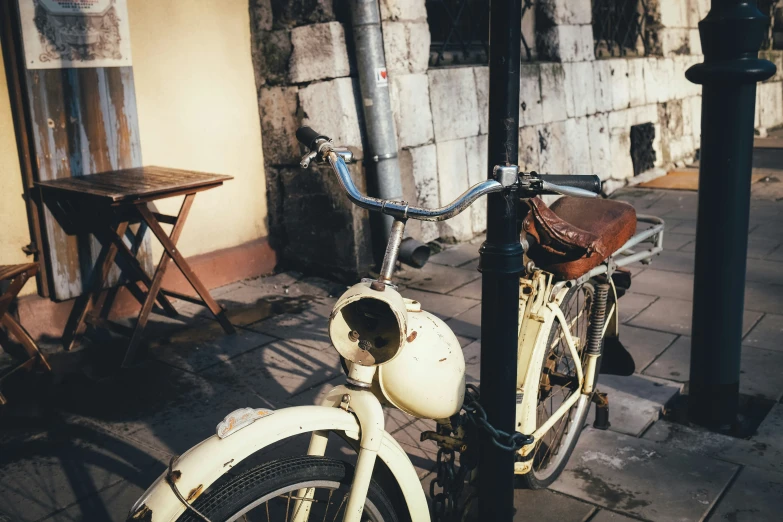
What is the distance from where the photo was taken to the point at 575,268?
8.23ft

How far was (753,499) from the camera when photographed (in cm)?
268

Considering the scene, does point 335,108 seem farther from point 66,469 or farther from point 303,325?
point 66,469

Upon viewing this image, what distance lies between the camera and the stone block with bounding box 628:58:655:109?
866 centimetres

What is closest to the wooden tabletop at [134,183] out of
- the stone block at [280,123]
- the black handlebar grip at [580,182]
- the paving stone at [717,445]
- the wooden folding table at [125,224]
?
the wooden folding table at [125,224]

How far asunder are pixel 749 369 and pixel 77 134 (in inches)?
150

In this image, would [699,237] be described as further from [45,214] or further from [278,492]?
[45,214]

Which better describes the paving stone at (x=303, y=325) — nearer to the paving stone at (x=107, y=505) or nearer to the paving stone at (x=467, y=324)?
the paving stone at (x=467, y=324)

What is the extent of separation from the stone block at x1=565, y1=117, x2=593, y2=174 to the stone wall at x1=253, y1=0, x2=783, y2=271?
2 cm

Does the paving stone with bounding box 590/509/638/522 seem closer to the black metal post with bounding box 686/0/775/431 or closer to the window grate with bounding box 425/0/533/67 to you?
the black metal post with bounding box 686/0/775/431

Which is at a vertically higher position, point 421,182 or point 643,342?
point 421,182

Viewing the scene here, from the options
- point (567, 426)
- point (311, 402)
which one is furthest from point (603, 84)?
point (567, 426)

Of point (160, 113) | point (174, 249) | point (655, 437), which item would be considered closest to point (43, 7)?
point (160, 113)

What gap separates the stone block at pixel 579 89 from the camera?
7547 mm

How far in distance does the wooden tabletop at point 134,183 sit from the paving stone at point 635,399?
233 centimetres
